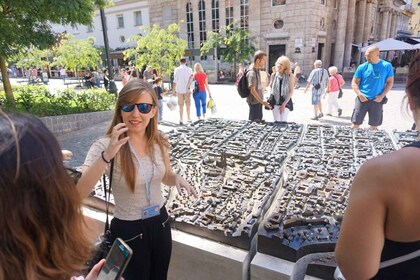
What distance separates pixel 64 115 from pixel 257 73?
21.3ft

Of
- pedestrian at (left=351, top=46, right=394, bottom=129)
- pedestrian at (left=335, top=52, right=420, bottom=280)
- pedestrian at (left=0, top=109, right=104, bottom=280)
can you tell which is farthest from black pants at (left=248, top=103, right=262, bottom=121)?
pedestrian at (left=0, top=109, right=104, bottom=280)

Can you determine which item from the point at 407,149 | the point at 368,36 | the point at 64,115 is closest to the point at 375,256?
the point at 407,149

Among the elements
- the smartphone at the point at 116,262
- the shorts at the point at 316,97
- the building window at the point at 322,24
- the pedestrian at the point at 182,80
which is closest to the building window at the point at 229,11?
the building window at the point at 322,24

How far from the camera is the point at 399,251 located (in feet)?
4.28

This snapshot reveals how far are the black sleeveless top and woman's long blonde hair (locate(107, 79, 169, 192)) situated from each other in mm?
1641

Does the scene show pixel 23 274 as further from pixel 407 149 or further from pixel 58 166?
pixel 407 149

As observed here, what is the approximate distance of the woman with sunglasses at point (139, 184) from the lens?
7.30 feet

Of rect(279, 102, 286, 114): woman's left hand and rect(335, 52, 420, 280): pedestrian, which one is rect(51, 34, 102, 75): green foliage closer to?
rect(279, 102, 286, 114): woman's left hand

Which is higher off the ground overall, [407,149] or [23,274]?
[407,149]

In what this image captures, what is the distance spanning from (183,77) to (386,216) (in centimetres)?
903

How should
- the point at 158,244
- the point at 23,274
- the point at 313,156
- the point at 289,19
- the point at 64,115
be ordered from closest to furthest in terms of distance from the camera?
the point at 23,274, the point at 158,244, the point at 313,156, the point at 64,115, the point at 289,19

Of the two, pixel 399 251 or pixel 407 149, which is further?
pixel 399 251

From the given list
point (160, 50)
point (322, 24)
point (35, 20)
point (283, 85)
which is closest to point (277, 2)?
point (322, 24)

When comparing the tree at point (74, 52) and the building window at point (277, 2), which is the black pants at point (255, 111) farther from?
the building window at point (277, 2)
